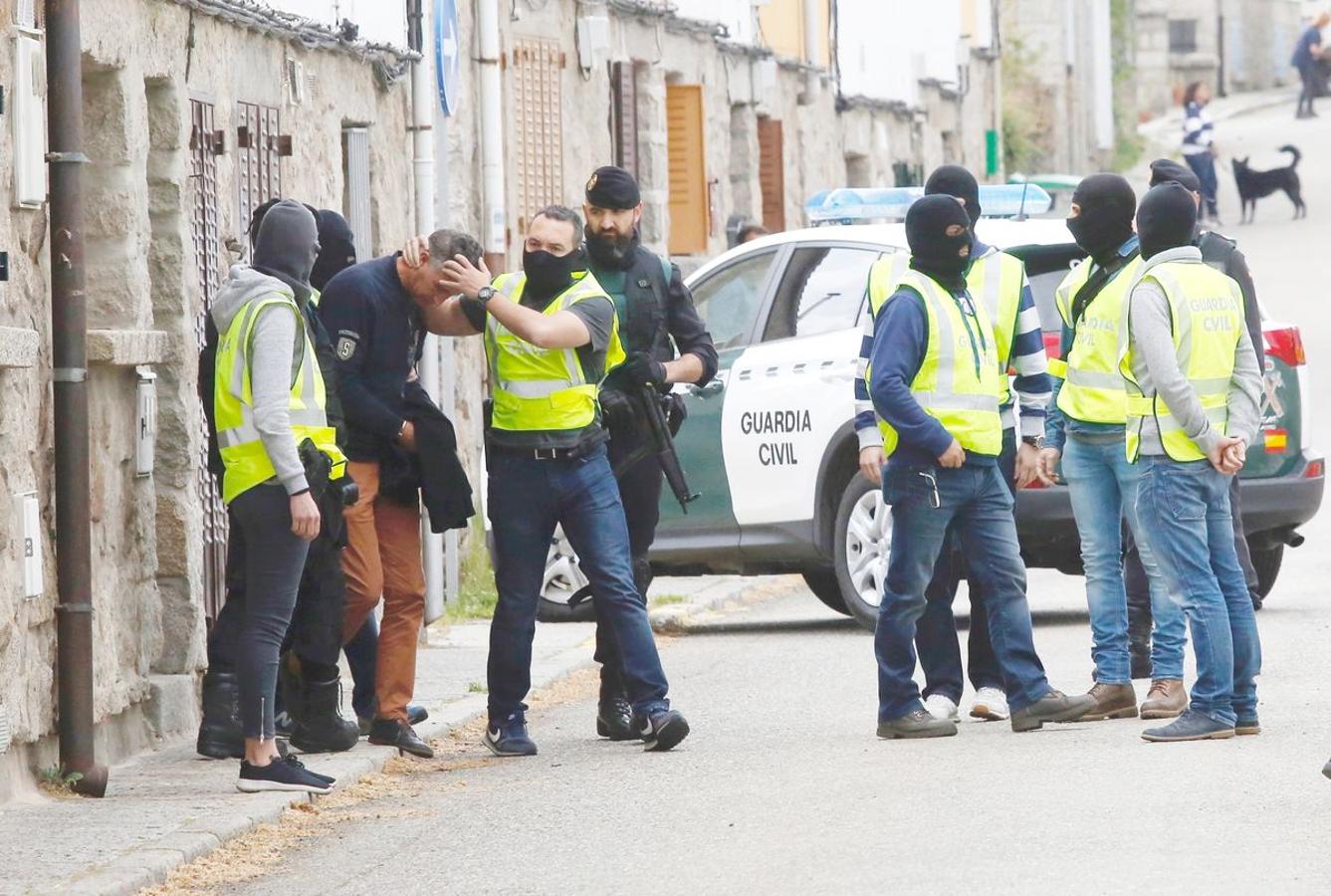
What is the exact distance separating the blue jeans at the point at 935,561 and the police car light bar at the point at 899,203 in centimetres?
414

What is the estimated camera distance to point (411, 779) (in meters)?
9.29

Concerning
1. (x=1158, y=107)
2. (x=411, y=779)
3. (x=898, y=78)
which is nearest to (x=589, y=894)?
(x=411, y=779)

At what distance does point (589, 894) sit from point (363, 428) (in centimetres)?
298

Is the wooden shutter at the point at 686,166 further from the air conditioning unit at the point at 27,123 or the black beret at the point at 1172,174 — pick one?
the air conditioning unit at the point at 27,123

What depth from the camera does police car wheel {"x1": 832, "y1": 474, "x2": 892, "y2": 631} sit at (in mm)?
12828

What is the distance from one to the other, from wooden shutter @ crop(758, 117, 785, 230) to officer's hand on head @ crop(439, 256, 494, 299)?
1520 cm

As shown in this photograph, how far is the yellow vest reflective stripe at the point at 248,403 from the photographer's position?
862cm

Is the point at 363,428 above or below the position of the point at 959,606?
above

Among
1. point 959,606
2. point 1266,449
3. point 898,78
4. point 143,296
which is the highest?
point 898,78

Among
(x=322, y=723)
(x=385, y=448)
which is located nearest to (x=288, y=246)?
(x=385, y=448)

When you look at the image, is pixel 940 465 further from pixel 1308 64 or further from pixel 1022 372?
pixel 1308 64

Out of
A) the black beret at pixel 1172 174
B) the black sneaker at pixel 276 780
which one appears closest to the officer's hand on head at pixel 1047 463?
the black beret at pixel 1172 174

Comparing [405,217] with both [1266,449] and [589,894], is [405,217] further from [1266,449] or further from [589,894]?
[589,894]

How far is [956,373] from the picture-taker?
948 cm
